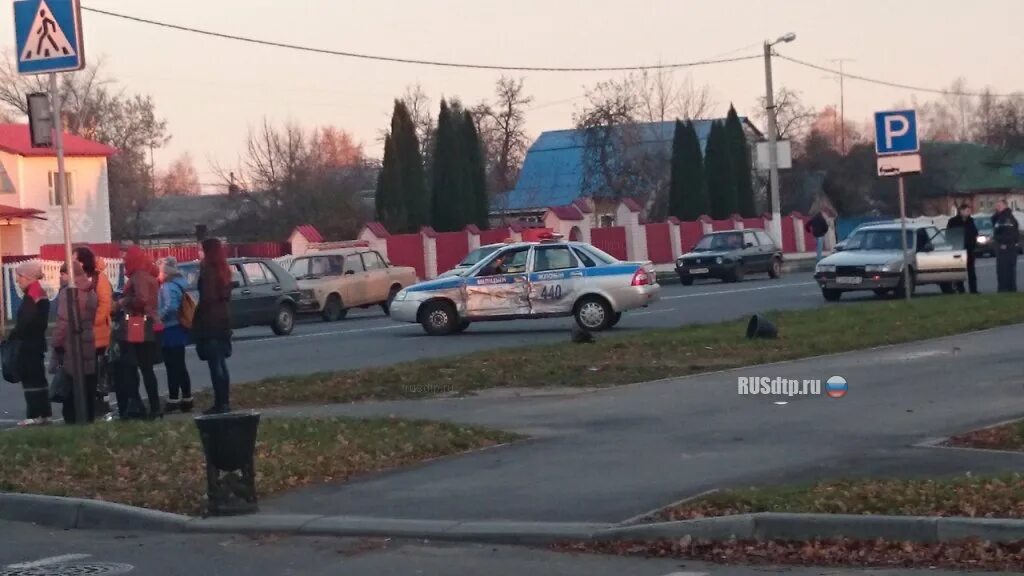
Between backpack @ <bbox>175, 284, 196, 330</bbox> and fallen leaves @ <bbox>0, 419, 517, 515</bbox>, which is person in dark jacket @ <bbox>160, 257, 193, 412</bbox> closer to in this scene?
backpack @ <bbox>175, 284, 196, 330</bbox>

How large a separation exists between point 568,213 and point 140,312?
40.1 metres

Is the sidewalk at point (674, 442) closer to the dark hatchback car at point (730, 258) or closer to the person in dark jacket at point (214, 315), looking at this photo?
the person in dark jacket at point (214, 315)

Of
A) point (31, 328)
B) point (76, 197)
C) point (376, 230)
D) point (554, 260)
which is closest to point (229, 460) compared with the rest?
point (31, 328)

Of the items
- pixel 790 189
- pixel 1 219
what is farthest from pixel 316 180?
pixel 790 189

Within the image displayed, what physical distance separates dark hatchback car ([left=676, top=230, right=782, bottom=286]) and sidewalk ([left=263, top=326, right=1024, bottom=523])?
1019 inches

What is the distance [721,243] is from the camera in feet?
144

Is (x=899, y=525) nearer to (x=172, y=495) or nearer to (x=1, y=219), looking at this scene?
(x=172, y=495)

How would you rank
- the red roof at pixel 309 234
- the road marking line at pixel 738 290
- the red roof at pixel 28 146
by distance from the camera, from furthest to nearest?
1. the red roof at pixel 28 146
2. the red roof at pixel 309 234
3. the road marking line at pixel 738 290

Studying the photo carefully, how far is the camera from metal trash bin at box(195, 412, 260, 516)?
966cm

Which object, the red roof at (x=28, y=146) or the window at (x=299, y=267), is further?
the red roof at (x=28, y=146)

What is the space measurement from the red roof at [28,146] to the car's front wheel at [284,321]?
122ft

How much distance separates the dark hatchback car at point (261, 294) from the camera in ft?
92.1

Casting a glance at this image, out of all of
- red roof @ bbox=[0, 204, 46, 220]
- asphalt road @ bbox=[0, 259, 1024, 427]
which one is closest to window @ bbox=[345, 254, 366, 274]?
asphalt road @ bbox=[0, 259, 1024, 427]

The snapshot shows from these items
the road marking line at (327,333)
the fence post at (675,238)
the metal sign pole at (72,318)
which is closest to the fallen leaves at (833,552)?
the metal sign pole at (72,318)
